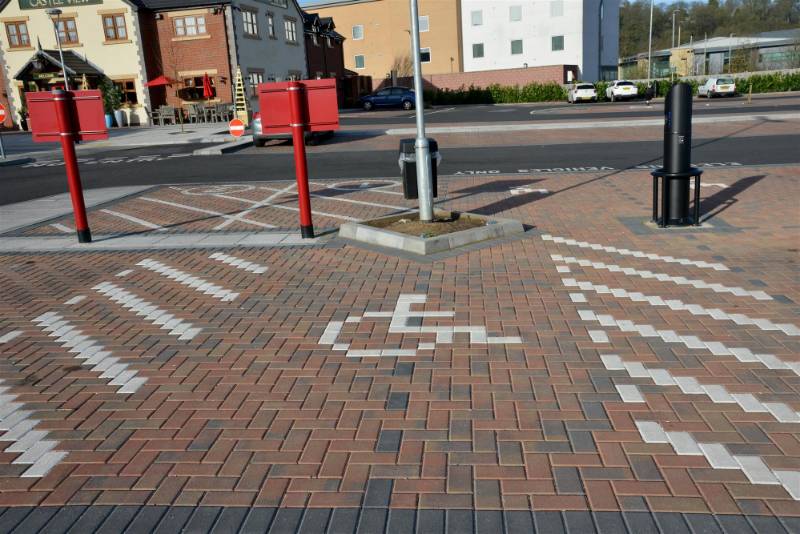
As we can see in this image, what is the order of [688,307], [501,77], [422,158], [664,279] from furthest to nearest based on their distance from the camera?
[501,77] < [422,158] < [664,279] < [688,307]

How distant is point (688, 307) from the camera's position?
5.70 metres

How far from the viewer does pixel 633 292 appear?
6.18 m

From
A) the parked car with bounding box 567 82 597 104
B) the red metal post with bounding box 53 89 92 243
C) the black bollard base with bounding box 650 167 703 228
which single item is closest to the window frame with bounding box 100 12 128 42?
the parked car with bounding box 567 82 597 104

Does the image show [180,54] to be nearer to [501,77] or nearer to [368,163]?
[368,163]

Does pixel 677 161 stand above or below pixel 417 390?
above

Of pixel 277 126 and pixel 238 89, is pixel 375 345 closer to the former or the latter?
pixel 277 126

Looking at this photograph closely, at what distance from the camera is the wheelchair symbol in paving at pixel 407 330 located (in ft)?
16.7

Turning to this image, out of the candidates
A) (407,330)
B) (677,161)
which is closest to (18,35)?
(677,161)

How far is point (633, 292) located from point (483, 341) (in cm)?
184

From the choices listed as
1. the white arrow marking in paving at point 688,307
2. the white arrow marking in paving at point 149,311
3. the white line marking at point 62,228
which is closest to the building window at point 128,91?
the white line marking at point 62,228

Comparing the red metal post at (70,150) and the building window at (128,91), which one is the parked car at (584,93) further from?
the red metal post at (70,150)

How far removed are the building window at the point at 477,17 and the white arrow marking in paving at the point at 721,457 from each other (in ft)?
229

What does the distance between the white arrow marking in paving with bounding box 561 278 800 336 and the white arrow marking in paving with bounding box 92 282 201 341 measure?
11.6ft

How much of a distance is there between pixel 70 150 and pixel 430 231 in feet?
16.1
